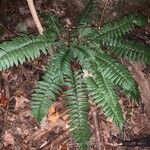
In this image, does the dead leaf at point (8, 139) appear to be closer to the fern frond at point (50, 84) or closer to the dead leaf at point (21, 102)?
the dead leaf at point (21, 102)

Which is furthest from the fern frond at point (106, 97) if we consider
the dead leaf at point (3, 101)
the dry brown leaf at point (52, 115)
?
the dead leaf at point (3, 101)

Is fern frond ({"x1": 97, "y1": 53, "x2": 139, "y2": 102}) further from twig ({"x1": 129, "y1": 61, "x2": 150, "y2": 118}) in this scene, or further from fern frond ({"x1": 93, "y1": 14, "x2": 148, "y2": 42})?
twig ({"x1": 129, "y1": 61, "x2": 150, "y2": 118})

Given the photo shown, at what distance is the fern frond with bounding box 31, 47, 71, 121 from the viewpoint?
13.3 feet

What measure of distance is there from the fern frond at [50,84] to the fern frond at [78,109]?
0.18m

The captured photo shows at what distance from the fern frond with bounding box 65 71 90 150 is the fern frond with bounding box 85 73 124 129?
4.8 inches

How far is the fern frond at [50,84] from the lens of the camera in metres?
4.04

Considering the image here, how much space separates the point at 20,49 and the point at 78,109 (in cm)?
102

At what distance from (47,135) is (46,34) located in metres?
1.33

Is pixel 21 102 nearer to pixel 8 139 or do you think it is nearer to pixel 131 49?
pixel 8 139

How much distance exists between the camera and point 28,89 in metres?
4.59

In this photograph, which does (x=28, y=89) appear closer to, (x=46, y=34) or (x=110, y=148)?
(x=46, y=34)

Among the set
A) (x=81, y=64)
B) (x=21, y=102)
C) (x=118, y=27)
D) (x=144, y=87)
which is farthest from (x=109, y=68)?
(x=21, y=102)

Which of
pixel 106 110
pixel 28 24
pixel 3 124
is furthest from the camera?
pixel 28 24

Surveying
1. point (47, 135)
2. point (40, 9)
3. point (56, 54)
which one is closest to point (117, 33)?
point (56, 54)
